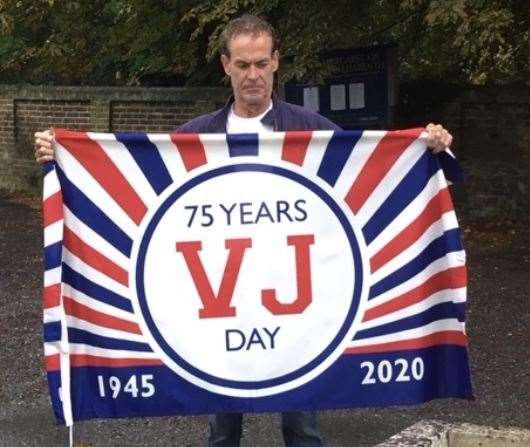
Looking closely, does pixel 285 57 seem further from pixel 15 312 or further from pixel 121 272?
pixel 121 272

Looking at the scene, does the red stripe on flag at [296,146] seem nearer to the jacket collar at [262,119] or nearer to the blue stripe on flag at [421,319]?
the jacket collar at [262,119]

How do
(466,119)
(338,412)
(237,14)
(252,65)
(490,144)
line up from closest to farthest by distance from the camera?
1. (252,65)
2. (338,412)
3. (237,14)
4. (490,144)
5. (466,119)

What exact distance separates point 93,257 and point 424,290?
1184 millimetres

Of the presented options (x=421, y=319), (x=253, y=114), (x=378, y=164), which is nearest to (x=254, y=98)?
(x=253, y=114)

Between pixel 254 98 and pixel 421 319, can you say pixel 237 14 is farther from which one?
pixel 421 319

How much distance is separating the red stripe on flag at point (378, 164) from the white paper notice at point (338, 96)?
27.3 feet

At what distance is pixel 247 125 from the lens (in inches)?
140

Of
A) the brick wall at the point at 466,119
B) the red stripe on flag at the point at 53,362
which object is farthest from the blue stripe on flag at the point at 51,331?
the brick wall at the point at 466,119

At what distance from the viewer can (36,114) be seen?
658 inches

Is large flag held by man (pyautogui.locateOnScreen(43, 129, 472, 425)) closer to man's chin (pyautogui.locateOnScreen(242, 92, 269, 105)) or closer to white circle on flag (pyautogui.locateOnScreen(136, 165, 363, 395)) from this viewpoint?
white circle on flag (pyautogui.locateOnScreen(136, 165, 363, 395))

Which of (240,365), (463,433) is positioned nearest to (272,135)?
(240,365)

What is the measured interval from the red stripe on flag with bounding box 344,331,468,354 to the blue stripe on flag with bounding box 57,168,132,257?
88 cm

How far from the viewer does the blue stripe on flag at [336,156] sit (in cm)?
352

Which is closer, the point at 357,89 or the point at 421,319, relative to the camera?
the point at 421,319
